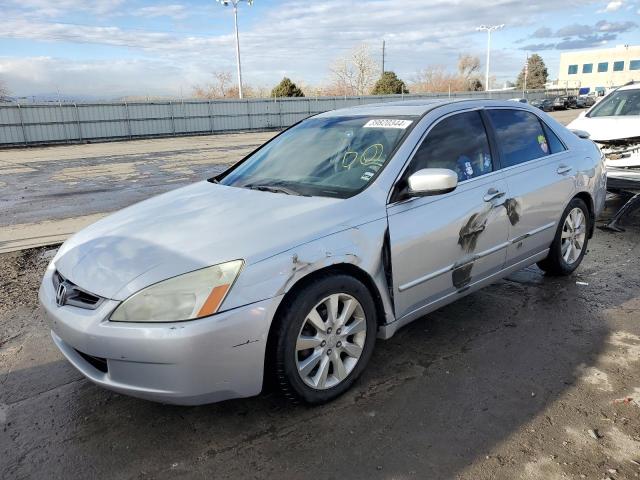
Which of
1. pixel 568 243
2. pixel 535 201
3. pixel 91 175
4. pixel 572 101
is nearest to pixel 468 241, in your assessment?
pixel 535 201

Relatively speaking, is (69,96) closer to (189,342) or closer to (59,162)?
(59,162)

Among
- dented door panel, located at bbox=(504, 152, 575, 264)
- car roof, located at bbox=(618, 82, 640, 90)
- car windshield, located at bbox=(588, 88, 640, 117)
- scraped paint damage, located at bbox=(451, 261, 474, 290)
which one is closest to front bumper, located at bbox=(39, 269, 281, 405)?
scraped paint damage, located at bbox=(451, 261, 474, 290)

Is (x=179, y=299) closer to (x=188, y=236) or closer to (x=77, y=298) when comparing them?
(x=188, y=236)

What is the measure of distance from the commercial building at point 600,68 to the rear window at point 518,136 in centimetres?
9675

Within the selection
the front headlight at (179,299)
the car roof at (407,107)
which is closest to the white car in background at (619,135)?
the car roof at (407,107)

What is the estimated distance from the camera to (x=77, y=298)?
8.84 ft

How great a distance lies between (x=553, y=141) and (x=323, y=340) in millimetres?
3001

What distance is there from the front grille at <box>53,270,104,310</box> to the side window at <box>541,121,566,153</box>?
3780 millimetres

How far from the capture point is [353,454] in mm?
2572

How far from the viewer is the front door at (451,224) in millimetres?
3203

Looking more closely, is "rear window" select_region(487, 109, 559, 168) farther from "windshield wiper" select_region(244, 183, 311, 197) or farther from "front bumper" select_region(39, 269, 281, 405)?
"front bumper" select_region(39, 269, 281, 405)

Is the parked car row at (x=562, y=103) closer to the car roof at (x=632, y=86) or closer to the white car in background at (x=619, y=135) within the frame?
the car roof at (x=632, y=86)

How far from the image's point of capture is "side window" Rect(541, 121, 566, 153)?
15.0 feet

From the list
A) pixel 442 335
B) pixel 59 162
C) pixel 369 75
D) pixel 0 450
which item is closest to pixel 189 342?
pixel 0 450
